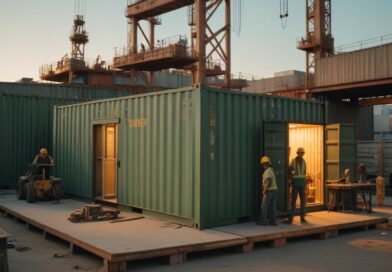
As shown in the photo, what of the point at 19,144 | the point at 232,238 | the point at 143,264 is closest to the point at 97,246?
the point at 143,264

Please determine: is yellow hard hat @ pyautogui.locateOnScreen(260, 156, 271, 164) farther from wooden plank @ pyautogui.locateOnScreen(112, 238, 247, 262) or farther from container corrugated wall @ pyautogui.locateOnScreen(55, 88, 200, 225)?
wooden plank @ pyautogui.locateOnScreen(112, 238, 247, 262)

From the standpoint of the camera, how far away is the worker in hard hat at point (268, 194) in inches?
384

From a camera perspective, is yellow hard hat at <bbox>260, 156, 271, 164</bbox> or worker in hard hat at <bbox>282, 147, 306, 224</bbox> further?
worker in hard hat at <bbox>282, 147, 306, 224</bbox>

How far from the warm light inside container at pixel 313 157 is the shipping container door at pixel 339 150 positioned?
19 cm

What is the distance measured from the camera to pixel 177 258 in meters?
7.60

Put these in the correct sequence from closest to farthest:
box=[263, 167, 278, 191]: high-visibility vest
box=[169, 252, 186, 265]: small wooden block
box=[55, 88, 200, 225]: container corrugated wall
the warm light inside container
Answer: box=[169, 252, 186, 265]: small wooden block
box=[55, 88, 200, 225]: container corrugated wall
box=[263, 167, 278, 191]: high-visibility vest
the warm light inside container

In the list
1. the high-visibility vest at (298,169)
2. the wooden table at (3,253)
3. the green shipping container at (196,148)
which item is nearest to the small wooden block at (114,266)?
the wooden table at (3,253)

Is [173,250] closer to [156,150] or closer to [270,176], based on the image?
[270,176]

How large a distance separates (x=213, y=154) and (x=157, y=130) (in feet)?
5.69

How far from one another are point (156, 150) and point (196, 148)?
1548 mm

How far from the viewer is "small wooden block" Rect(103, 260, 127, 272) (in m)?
6.93

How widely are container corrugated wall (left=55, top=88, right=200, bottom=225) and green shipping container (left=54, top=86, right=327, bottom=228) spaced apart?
2 cm

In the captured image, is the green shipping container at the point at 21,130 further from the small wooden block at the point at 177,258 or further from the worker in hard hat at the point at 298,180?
the small wooden block at the point at 177,258

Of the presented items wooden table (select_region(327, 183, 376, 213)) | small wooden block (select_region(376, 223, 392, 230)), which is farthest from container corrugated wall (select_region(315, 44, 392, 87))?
small wooden block (select_region(376, 223, 392, 230))
